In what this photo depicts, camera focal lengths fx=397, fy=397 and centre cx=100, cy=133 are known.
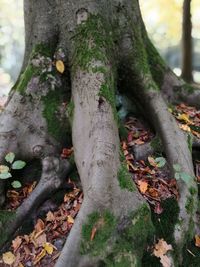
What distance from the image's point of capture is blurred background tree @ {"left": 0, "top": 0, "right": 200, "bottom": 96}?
768 inches

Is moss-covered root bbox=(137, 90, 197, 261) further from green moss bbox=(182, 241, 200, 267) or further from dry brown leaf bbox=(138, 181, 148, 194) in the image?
dry brown leaf bbox=(138, 181, 148, 194)

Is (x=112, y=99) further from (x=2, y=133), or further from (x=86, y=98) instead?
(x=2, y=133)

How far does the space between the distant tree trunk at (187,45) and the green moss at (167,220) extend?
719 centimetres

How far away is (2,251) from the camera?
3.71m

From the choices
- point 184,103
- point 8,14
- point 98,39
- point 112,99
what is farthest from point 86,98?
point 8,14

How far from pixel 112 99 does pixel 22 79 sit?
3.50 feet

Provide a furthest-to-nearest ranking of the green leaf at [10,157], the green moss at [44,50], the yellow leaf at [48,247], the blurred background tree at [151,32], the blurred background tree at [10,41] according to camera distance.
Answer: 1. the blurred background tree at [10,41]
2. the blurred background tree at [151,32]
3. the green moss at [44,50]
4. the green leaf at [10,157]
5. the yellow leaf at [48,247]

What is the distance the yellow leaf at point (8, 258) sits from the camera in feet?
11.8

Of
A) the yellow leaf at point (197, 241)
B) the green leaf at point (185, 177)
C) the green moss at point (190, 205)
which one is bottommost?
the yellow leaf at point (197, 241)

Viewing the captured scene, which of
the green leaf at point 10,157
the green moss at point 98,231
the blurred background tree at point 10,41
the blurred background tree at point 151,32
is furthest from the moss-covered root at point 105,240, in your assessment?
the blurred background tree at point 10,41

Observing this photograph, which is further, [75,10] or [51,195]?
[75,10]

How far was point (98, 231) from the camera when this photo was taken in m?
3.11

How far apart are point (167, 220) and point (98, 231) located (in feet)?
2.50

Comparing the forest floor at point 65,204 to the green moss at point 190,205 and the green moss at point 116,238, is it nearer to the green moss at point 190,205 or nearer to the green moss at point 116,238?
the green moss at point 190,205
